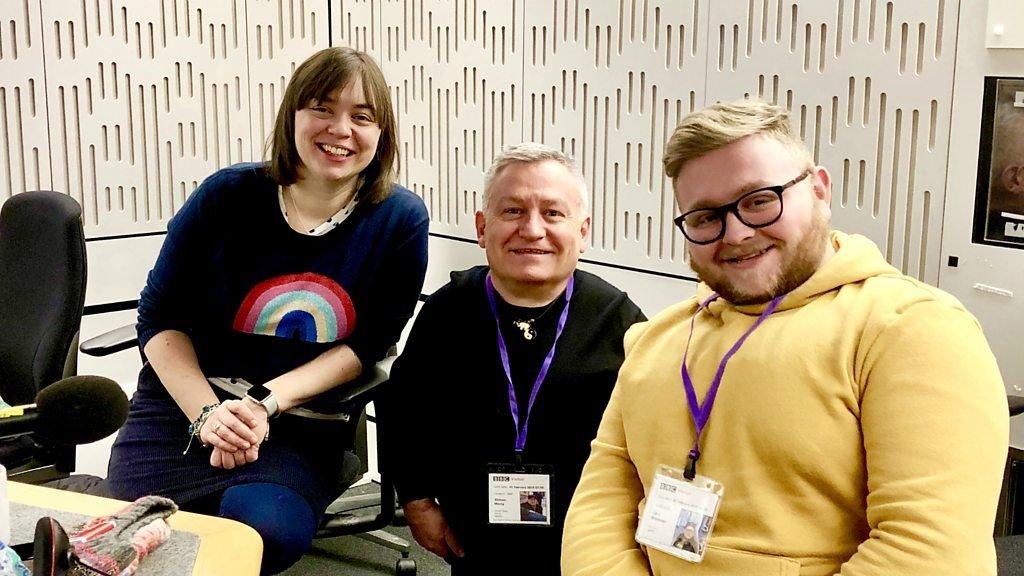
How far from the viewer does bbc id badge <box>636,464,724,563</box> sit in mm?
1551

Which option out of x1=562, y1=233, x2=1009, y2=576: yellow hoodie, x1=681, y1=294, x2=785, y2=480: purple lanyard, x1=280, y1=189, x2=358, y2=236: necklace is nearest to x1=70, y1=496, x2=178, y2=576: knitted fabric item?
x1=562, y1=233, x2=1009, y2=576: yellow hoodie

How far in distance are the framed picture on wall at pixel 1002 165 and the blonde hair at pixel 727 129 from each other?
930 mm

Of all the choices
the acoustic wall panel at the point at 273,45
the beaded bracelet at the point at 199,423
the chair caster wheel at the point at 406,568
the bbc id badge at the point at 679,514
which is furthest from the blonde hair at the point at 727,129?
the acoustic wall panel at the point at 273,45

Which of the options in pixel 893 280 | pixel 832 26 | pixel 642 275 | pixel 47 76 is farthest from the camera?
pixel 47 76

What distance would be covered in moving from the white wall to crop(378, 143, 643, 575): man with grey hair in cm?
79

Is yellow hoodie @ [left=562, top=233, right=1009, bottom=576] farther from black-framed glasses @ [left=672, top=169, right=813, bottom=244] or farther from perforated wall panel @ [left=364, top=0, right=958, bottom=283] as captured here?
perforated wall panel @ [left=364, top=0, right=958, bottom=283]

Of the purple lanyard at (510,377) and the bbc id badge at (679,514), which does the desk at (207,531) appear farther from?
the purple lanyard at (510,377)

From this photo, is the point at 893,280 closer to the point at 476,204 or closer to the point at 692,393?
the point at 692,393

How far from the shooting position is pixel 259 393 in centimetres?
243

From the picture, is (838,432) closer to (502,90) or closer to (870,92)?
(870,92)

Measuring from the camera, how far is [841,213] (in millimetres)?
2650

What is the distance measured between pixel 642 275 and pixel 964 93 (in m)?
1.06

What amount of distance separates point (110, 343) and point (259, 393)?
595mm

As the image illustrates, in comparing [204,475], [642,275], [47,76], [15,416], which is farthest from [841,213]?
[47,76]
